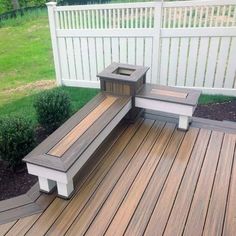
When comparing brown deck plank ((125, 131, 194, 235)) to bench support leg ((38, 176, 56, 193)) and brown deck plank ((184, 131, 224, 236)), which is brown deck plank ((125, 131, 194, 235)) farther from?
bench support leg ((38, 176, 56, 193))

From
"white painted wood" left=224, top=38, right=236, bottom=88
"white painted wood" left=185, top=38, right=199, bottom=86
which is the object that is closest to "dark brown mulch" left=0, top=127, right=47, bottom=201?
"white painted wood" left=185, top=38, right=199, bottom=86

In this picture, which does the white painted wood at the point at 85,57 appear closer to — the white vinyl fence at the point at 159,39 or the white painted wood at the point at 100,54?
the white vinyl fence at the point at 159,39

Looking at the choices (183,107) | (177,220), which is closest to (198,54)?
(183,107)

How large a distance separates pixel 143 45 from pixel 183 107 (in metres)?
1.49

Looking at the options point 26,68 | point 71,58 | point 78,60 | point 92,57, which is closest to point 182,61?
point 92,57

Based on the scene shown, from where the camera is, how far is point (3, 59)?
19.7 ft

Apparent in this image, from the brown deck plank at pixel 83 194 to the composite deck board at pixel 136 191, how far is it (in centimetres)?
29

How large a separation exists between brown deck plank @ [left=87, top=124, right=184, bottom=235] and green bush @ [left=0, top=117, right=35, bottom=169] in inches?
40.9

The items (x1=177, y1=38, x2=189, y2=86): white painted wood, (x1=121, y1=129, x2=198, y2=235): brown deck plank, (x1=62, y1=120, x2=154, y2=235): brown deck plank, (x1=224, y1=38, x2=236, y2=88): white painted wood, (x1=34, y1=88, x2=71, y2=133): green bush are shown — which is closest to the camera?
(x1=121, y1=129, x2=198, y2=235): brown deck plank

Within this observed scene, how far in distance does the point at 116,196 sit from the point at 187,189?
0.57m

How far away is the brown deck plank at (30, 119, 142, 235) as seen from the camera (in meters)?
2.07

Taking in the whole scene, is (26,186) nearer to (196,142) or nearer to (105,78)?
(105,78)

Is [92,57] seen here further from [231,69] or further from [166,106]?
[231,69]

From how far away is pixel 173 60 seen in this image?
4.18 metres
